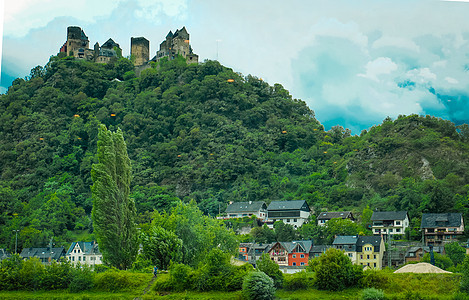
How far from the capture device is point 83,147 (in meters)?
69.9

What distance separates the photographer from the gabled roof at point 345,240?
42312 mm

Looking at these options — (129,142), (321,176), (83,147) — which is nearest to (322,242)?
(321,176)

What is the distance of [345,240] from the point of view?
42.9 m

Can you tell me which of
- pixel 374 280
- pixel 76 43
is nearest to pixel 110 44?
pixel 76 43

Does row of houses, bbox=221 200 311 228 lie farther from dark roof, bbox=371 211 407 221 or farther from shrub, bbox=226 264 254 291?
shrub, bbox=226 264 254 291

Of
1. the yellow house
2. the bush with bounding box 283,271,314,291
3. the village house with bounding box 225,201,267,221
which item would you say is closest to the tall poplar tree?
the bush with bounding box 283,271,314,291

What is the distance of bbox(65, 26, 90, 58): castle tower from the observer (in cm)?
8406

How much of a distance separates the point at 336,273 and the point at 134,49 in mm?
68222

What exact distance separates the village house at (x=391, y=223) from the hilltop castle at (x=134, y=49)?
42.1 m

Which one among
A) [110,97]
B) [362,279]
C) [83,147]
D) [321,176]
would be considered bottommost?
[362,279]

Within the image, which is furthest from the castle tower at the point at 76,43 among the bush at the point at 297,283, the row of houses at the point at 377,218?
the bush at the point at 297,283

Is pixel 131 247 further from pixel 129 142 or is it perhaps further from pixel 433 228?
pixel 129 142

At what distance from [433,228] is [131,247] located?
943 inches

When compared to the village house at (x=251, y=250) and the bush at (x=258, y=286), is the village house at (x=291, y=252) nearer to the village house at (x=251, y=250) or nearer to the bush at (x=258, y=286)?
the village house at (x=251, y=250)
